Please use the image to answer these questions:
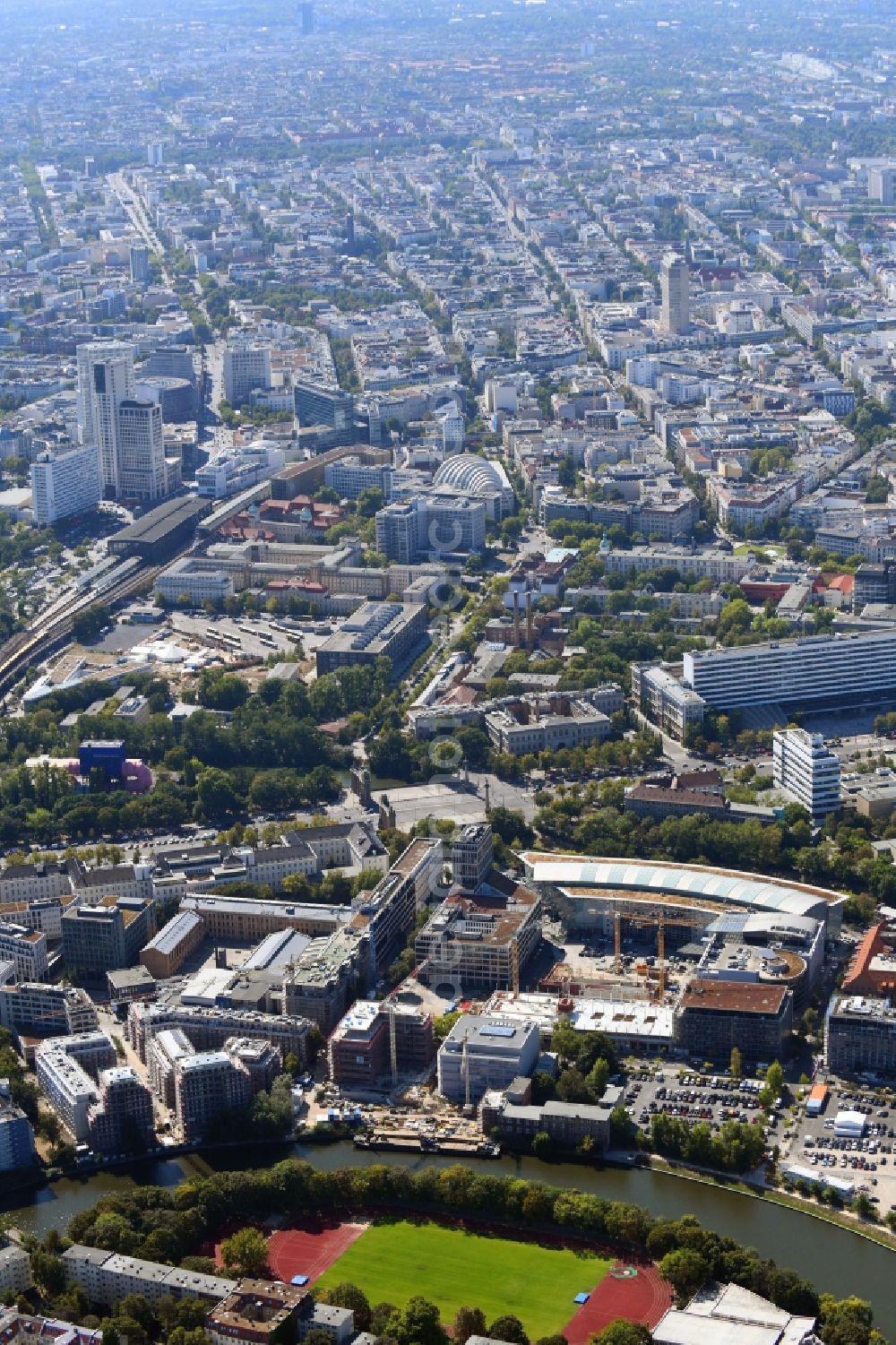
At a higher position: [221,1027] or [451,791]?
[221,1027]

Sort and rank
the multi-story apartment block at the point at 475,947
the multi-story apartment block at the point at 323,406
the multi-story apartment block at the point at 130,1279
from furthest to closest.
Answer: the multi-story apartment block at the point at 323,406
the multi-story apartment block at the point at 475,947
the multi-story apartment block at the point at 130,1279

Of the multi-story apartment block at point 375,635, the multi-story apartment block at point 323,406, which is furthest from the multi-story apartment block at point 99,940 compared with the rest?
the multi-story apartment block at point 323,406

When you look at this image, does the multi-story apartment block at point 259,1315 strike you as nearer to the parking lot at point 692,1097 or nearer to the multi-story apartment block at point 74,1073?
the multi-story apartment block at point 74,1073

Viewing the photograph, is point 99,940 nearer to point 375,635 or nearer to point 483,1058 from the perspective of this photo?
point 483,1058

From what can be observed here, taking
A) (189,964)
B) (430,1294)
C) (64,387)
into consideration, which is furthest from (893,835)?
(64,387)

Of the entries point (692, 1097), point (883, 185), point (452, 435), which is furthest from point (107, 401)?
point (883, 185)

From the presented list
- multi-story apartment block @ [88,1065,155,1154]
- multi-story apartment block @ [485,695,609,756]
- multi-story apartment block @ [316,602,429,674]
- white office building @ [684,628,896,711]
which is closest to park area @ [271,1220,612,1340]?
multi-story apartment block @ [88,1065,155,1154]
